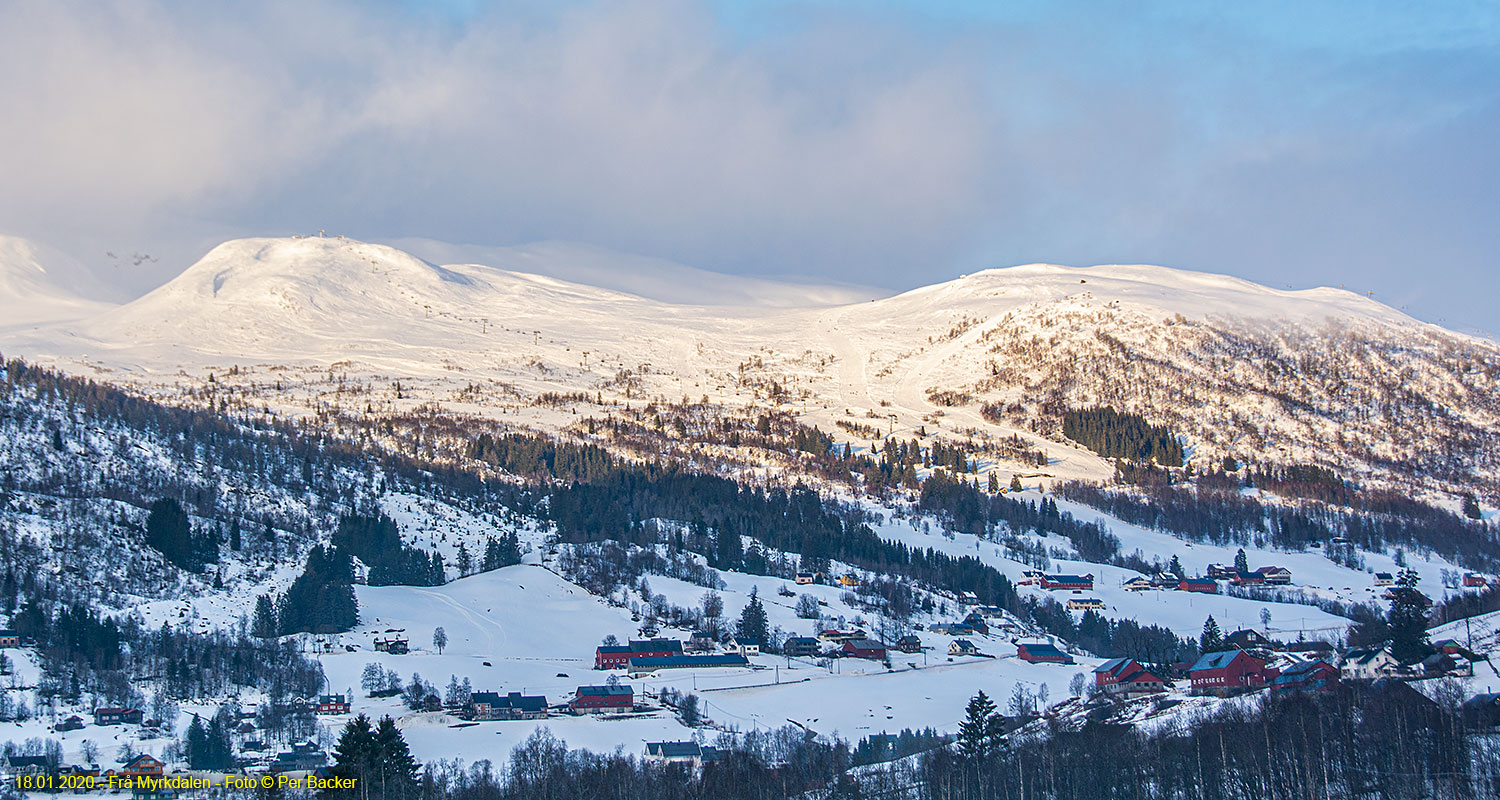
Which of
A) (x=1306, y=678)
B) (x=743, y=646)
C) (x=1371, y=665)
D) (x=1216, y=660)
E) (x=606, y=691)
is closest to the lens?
(x=1306, y=678)

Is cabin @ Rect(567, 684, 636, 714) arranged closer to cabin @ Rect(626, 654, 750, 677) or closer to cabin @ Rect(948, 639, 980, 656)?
cabin @ Rect(626, 654, 750, 677)

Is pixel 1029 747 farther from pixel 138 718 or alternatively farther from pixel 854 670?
pixel 138 718

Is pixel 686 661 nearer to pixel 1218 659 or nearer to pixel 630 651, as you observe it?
pixel 630 651

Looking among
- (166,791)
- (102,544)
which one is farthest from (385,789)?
(102,544)

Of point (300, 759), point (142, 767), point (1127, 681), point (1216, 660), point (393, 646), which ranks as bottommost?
point (300, 759)

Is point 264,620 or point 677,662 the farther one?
point 677,662

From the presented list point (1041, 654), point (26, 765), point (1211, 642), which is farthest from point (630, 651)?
point (26, 765)

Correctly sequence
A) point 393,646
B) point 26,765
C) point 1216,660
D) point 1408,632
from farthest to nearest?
point 393,646 < point 1216,660 < point 1408,632 < point 26,765

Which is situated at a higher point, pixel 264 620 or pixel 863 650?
pixel 264 620
